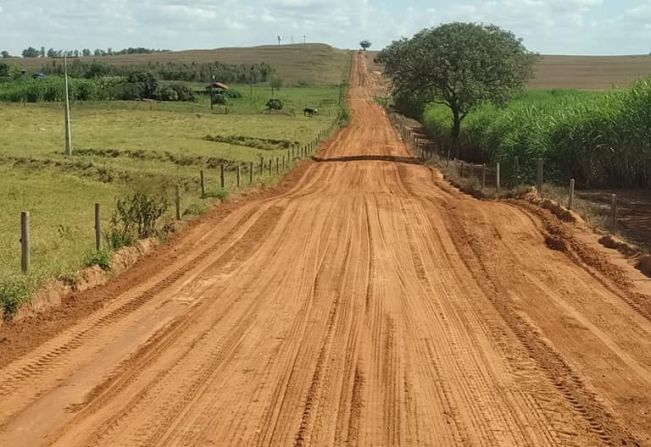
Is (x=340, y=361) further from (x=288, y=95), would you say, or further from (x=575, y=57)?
(x=575, y=57)

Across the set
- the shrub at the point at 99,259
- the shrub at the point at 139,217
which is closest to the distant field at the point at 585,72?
the shrub at the point at 139,217

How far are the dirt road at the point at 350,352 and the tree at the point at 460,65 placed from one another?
27.2m

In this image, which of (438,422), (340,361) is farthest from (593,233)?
(438,422)

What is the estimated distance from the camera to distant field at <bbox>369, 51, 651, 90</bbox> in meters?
110

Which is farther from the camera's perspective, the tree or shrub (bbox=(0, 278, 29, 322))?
the tree

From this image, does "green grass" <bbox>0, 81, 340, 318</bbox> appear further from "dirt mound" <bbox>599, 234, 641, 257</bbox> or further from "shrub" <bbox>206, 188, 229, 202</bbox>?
"dirt mound" <bbox>599, 234, 641, 257</bbox>

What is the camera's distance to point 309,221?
20.1 meters

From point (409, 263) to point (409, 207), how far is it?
7593 millimetres

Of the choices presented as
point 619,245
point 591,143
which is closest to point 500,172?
point 591,143

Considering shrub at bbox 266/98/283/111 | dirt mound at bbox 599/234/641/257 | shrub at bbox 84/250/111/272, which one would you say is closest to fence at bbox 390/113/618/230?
dirt mound at bbox 599/234/641/257

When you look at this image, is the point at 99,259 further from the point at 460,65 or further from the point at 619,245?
the point at 460,65

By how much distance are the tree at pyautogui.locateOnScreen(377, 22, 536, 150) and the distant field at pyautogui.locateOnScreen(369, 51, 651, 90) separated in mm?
59376

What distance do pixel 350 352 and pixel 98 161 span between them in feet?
106

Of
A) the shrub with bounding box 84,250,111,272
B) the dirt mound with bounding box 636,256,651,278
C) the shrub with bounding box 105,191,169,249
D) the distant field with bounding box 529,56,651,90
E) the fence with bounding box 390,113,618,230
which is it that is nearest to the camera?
the shrub with bounding box 84,250,111,272
